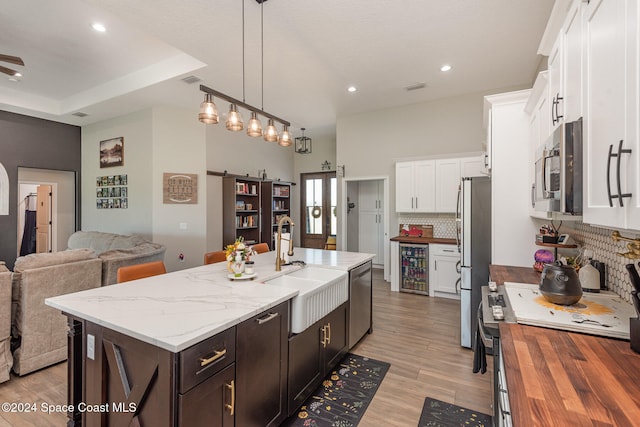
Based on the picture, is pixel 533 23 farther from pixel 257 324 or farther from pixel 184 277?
pixel 184 277

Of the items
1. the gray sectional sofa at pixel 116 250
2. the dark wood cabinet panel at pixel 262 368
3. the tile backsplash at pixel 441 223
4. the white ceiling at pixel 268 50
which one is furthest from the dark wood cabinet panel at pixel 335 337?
the tile backsplash at pixel 441 223

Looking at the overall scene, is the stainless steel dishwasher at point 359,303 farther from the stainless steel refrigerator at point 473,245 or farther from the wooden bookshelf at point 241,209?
the wooden bookshelf at point 241,209

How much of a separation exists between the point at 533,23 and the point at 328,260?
10.4 feet

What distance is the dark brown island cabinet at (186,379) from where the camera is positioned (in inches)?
48.8

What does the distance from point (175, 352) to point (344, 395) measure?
5.12 feet

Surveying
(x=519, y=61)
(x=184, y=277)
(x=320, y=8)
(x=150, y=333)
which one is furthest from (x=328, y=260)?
(x=519, y=61)

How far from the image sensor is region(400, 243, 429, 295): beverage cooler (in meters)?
4.80

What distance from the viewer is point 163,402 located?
1.24 metres

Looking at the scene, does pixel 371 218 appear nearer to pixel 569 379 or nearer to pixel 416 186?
pixel 416 186

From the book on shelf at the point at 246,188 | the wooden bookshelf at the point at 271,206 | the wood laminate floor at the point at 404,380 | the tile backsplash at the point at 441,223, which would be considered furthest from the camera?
the wooden bookshelf at the point at 271,206

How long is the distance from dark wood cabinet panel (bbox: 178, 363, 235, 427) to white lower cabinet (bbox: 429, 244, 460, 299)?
12.8 ft

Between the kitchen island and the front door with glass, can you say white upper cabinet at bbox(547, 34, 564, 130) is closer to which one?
the kitchen island

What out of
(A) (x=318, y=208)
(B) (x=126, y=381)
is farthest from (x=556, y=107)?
(A) (x=318, y=208)

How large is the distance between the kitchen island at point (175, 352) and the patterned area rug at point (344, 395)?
28cm
